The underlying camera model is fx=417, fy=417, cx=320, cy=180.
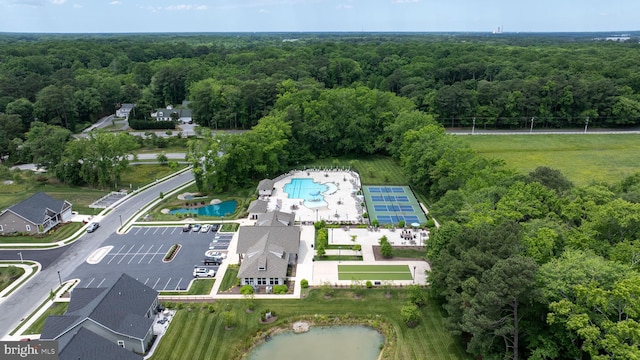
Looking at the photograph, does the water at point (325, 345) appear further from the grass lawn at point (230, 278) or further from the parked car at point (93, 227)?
the parked car at point (93, 227)

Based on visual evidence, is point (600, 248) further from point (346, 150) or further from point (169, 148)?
point (169, 148)

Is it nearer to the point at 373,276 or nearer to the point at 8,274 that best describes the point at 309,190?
the point at 373,276

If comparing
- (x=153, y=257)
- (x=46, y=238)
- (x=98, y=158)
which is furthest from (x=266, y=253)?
(x=98, y=158)

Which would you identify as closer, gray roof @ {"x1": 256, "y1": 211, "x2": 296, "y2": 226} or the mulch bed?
the mulch bed

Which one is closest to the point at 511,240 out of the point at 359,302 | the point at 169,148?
the point at 359,302

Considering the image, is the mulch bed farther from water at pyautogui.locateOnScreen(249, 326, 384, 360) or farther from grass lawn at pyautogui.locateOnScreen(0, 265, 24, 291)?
grass lawn at pyautogui.locateOnScreen(0, 265, 24, 291)

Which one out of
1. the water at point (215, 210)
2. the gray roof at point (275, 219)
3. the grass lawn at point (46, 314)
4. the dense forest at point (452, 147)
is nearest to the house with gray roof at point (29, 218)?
the dense forest at point (452, 147)

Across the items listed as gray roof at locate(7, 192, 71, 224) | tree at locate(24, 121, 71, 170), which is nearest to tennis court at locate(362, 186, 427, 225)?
gray roof at locate(7, 192, 71, 224)
